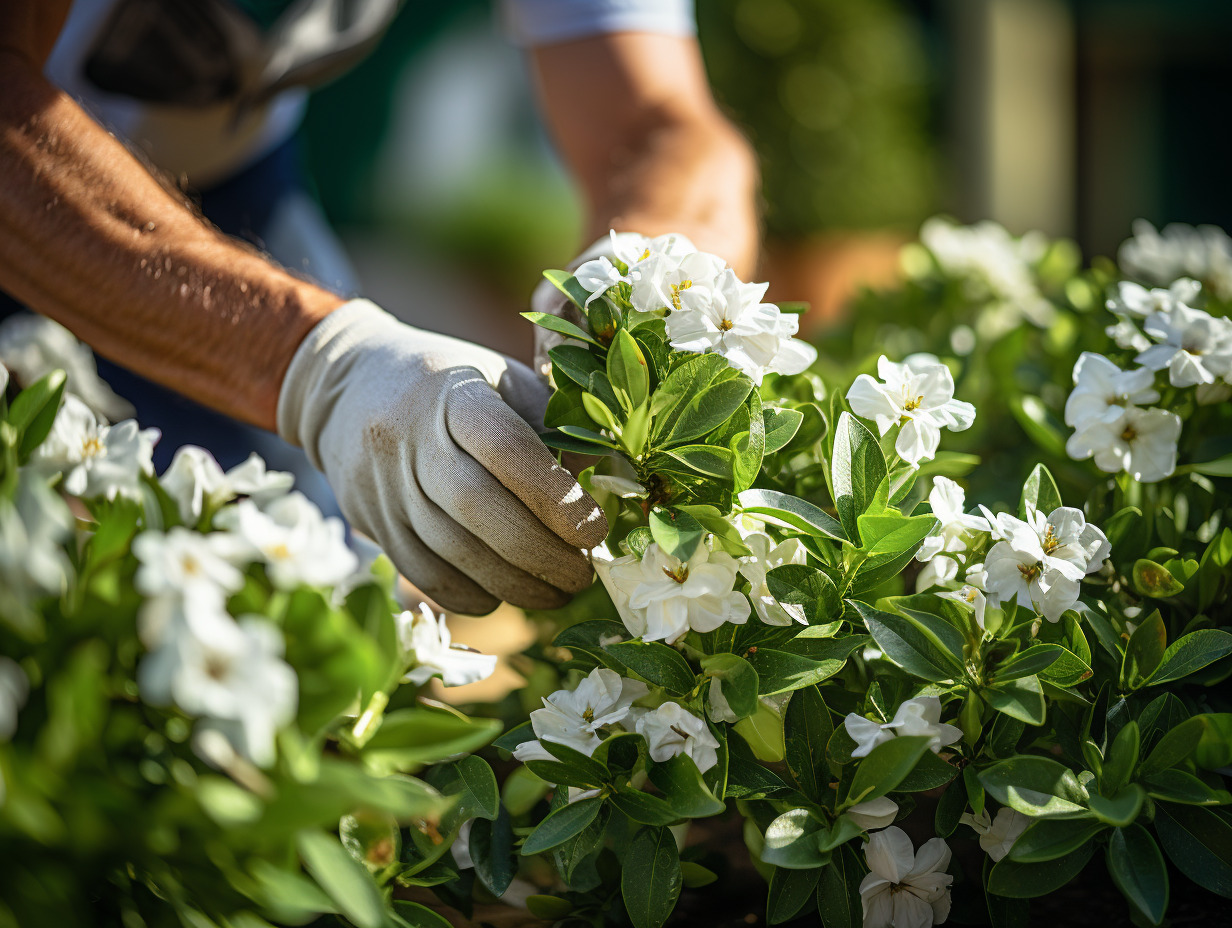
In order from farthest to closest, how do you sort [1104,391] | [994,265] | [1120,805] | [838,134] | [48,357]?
[838,134] < [994,265] < [48,357] < [1104,391] < [1120,805]

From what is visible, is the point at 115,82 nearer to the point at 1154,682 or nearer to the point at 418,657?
the point at 418,657

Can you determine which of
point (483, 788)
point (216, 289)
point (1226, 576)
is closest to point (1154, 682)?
point (1226, 576)

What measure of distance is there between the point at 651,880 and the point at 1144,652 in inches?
13.9

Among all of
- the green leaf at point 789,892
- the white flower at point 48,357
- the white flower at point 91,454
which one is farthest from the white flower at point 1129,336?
the white flower at point 48,357

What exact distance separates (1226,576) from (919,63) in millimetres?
4844

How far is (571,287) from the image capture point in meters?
0.63

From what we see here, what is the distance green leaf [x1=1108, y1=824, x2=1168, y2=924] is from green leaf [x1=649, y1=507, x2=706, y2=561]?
29 cm

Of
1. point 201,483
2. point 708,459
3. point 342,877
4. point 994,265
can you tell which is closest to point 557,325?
point 708,459

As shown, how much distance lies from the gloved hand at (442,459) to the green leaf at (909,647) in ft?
0.67

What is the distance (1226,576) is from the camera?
660 millimetres

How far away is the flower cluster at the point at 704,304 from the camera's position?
22.9 inches

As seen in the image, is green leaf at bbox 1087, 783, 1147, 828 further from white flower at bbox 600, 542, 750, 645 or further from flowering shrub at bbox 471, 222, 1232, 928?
white flower at bbox 600, 542, 750, 645

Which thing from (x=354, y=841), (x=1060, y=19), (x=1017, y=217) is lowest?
(x=1017, y=217)

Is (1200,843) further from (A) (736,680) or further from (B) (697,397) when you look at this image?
(B) (697,397)
